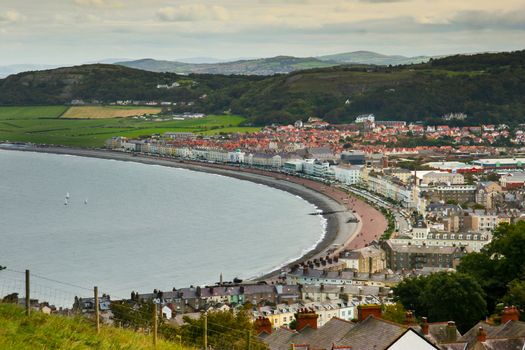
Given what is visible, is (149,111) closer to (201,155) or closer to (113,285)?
(201,155)

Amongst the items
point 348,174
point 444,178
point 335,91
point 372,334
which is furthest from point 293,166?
point 372,334

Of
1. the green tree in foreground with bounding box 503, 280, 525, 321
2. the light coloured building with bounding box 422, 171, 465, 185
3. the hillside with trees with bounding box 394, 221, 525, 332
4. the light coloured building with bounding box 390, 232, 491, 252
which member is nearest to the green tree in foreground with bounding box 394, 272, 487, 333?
the hillside with trees with bounding box 394, 221, 525, 332

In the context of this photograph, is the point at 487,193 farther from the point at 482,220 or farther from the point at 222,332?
the point at 222,332

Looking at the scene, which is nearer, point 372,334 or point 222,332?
point 372,334

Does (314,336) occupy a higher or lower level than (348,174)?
higher

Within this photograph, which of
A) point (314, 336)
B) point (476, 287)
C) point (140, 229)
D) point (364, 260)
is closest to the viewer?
point (314, 336)

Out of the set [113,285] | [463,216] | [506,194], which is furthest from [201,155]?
[113,285]
